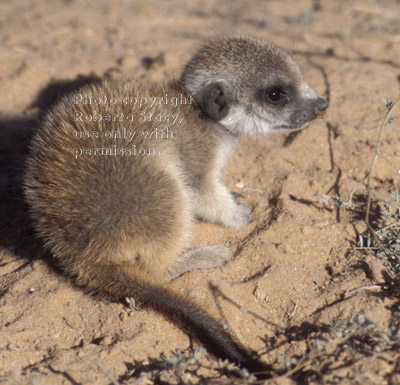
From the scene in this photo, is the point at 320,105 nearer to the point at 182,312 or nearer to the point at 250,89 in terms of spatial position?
the point at 250,89

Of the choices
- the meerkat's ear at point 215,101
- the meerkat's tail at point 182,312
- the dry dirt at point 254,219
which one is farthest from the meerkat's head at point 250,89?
the meerkat's tail at point 182,312

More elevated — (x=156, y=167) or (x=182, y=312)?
(x=156, y=167)

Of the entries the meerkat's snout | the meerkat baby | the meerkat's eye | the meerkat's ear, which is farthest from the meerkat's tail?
the meerkat's snout

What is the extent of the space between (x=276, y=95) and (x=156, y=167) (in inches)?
59.6

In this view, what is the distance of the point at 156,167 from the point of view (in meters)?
3.50

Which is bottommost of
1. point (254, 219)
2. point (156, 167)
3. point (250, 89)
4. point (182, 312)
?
→ point (254, 219)

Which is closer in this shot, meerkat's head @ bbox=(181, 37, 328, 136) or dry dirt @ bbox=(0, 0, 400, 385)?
dry dirt @ bbox=(0, 0, 400, 385)

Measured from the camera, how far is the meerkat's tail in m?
2.92

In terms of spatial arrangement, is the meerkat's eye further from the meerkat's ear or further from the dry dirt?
the dry dirt

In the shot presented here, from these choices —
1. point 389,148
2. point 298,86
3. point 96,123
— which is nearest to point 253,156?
point 298,86

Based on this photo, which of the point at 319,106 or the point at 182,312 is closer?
the point at 182,312

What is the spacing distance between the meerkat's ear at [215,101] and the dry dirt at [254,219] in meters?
0.91

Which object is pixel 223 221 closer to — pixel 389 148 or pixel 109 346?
pixel 109 346

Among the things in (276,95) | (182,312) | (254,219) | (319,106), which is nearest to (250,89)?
(276,95)
